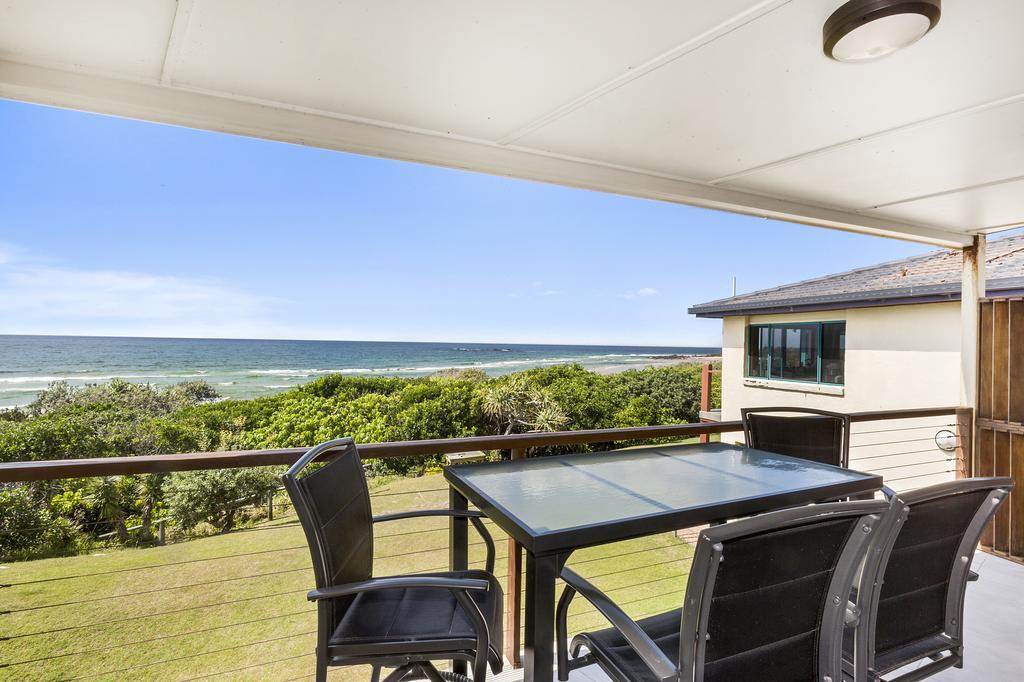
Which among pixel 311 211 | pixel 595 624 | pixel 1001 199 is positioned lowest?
pixel 595 624

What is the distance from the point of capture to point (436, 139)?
2301 mm

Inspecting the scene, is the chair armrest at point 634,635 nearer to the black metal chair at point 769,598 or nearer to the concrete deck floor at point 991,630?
the black metal chair at point 769,598

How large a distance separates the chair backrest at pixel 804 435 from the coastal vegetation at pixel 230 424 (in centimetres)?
1106

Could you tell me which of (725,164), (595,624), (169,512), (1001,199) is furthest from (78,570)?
(1001,199)

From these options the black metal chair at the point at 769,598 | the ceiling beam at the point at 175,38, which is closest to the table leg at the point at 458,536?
the black metal chair at the point at 769,598

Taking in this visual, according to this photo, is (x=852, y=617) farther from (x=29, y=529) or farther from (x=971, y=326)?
(x=29, y=529)

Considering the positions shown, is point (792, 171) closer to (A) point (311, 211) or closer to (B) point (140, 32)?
(B) point (140, 32)

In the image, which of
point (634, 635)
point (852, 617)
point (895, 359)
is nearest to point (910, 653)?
point (852, 617)

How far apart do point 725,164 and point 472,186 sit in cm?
2728

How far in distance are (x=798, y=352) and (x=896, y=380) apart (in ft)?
4.77

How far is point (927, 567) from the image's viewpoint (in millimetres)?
1471

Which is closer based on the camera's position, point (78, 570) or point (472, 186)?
point (78, 570)

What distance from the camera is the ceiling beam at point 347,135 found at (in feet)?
5.69

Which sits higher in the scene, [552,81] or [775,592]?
[552,81]
